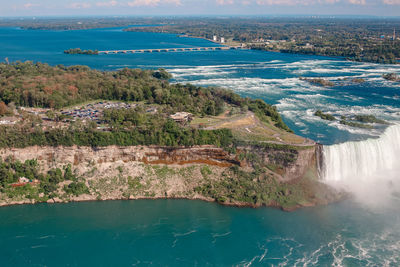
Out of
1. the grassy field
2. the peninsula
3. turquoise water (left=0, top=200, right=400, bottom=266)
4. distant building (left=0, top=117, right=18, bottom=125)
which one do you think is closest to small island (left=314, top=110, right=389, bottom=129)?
the grassy field

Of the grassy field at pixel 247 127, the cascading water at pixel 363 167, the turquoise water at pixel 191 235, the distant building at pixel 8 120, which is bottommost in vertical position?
the turquoise water at pixel 191 235

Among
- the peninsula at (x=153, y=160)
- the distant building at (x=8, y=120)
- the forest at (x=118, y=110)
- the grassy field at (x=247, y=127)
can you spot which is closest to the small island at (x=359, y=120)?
the forest at (x=118, y=110)

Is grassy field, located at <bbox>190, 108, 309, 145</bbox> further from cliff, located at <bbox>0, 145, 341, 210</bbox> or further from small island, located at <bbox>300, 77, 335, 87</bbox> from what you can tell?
small island, located at <bbox>300, 77, 335, 87</bbox>

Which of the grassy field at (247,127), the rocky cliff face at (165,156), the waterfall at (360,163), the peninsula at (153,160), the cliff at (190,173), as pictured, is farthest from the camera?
the grassy field at (247,127)

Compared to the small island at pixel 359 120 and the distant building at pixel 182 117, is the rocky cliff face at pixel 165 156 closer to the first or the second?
the distant building at pixel 182 117

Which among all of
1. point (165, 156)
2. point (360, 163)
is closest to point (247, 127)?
point (165, 156)

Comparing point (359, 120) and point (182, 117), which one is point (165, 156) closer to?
point (182, 117)

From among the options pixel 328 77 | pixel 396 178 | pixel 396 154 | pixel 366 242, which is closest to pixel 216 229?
pixel 366 242

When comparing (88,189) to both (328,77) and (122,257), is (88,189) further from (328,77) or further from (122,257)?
(328,77)
